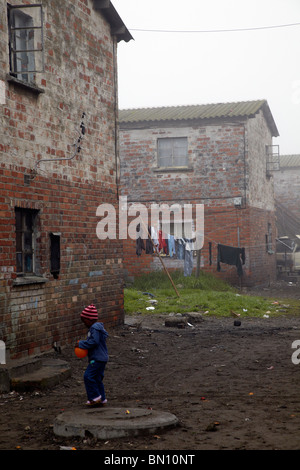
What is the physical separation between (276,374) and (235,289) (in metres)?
12.1

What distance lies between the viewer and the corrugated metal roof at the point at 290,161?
118 ft

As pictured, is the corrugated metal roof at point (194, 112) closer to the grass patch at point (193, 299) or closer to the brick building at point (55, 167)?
the grass patch at point (193, 299)

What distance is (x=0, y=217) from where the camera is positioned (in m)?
8.80

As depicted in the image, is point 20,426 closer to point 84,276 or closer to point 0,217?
point 0,217

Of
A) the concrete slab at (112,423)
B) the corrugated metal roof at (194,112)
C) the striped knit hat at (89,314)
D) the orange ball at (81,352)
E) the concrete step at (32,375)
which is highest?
the corrugated metal roof at (194,112)

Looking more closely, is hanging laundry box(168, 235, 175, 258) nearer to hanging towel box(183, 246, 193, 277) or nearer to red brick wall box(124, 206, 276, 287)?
hanging towel box(183, 246, 193, 277)

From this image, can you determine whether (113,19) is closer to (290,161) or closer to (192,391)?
(192,391)

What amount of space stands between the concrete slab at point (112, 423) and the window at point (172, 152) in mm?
16805

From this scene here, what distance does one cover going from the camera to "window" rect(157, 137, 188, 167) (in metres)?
22.2

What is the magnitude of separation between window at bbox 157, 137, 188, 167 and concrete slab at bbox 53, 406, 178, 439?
16.8 m

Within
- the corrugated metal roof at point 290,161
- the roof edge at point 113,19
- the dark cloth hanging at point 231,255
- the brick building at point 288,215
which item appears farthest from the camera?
the corrugated metal roof at point 290,161

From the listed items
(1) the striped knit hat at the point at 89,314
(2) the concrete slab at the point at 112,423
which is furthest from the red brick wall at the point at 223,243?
(2) the concrete slab at the point at 112,423

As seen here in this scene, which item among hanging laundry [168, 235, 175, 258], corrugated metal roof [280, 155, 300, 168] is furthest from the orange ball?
corrugated metal roof [280, 155, 300, 168]
